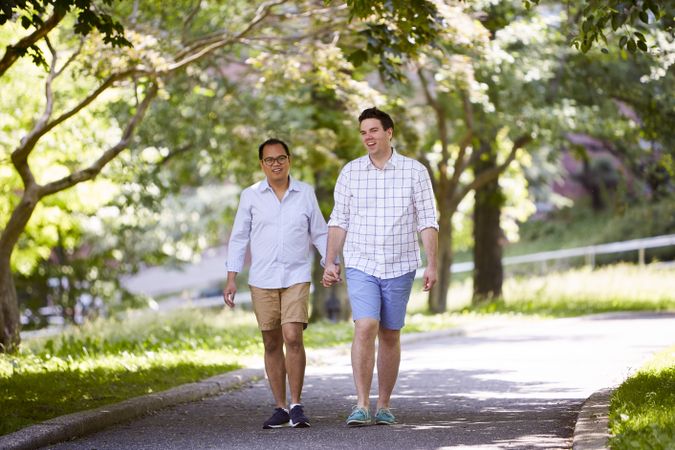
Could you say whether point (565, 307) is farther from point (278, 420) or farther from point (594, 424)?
point (594, 424)

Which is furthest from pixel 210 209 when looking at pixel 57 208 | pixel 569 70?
pixel 569 70

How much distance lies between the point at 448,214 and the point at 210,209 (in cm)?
1459

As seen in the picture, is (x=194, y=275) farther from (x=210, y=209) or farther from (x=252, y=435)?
(x=252, y=435)

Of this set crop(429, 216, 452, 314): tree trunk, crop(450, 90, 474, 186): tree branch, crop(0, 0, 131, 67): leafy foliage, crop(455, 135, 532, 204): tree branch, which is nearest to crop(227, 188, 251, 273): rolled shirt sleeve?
crop(0, 0, 131, 67): leafy foliage

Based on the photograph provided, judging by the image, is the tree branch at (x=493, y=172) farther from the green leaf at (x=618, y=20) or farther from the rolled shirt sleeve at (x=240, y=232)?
the rolled shirt sleeve at (x=240, y=232)

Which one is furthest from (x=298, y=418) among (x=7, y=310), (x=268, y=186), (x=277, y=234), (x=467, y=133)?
(x=467, y=133)

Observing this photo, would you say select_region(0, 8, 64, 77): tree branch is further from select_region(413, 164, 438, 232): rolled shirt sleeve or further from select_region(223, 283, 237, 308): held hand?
select_region(413, 164, 438, 232): rolled shirt sleeve

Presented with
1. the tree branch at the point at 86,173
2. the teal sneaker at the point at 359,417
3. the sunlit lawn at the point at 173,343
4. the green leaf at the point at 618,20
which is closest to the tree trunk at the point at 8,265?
the tree branch at the point at 86,173

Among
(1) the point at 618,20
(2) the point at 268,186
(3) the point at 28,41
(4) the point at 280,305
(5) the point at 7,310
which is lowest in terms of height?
(5) the point at 7,310

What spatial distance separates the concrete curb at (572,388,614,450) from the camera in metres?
7.08

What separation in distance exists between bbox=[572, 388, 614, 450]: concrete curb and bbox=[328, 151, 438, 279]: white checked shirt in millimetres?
1517

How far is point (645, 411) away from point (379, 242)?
2040mm

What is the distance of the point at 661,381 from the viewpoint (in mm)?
9336

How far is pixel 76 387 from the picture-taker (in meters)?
10.9
